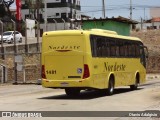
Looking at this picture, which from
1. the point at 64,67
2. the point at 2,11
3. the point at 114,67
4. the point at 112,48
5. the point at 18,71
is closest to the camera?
the point at 64,67

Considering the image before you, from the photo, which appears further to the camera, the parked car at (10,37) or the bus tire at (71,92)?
the parked car at (10,37)

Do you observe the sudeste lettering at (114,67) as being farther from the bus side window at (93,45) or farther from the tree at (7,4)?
the tree at (7,4)

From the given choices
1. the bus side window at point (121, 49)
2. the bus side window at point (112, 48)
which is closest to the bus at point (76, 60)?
the bus side window at point (112, 48)

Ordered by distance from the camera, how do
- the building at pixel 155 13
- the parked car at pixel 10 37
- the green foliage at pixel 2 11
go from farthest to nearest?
the building at pixel 155 13 → the green foliage at pixel 2 11 → the parked car at pixel 10 37

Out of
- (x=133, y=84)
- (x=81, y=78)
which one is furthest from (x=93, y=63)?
(x=133, y=84)

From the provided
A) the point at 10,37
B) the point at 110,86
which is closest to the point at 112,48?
the point at 110,86

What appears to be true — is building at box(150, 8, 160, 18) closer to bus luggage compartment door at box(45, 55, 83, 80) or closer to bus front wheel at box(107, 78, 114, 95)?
bus front wheel at box(107, 78, 114, 95)

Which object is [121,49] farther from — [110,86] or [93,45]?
[93,45]

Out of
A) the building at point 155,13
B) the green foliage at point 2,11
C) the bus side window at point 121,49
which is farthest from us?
the building at point 155,13

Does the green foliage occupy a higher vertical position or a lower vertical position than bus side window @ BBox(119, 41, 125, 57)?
higher

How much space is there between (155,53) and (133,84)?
4075cm

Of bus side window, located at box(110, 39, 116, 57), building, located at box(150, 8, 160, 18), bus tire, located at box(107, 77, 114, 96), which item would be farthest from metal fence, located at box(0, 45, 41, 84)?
building, located at box(150, 8, 160, 18)

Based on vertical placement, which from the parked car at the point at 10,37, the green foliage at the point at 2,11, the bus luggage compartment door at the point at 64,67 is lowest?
the parked car at the point at 10,37

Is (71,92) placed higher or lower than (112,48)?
lower
